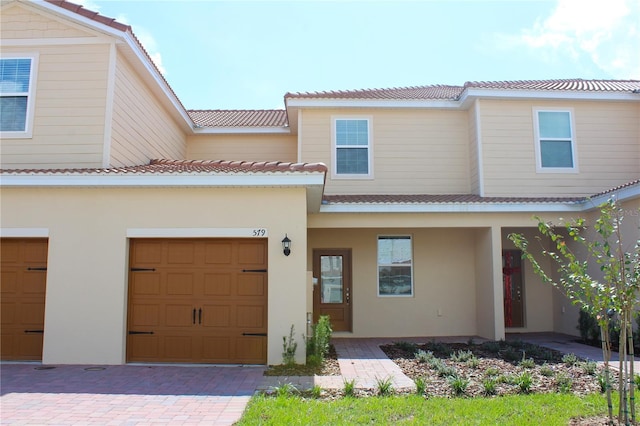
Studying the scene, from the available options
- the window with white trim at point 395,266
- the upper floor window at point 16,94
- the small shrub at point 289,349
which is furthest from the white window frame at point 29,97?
the window with white trim at point 395,266

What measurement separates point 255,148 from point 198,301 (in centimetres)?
686

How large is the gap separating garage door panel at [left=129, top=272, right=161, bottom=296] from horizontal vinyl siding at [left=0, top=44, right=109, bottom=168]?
2367 mm

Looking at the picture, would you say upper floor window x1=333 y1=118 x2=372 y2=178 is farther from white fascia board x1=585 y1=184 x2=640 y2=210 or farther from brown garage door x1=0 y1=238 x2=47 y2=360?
brown garage door x1=0 y1=238 x2=47 y2=360

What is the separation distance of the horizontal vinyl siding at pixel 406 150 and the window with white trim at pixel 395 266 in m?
1.36

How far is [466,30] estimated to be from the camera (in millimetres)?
10008

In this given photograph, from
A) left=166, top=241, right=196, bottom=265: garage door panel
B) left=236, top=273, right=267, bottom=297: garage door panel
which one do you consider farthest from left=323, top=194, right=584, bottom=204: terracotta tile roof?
left=166, top=241, right=196, bottom=265: garage door panel

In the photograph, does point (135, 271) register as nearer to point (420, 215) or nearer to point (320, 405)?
point (320, 405)

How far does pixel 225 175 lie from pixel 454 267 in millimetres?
6953

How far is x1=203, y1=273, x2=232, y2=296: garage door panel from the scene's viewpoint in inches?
346

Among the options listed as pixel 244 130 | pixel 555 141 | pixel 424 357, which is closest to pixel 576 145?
pixel 555 141

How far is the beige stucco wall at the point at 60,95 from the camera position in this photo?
9.44 m

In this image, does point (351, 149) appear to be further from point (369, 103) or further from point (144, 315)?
point (144, 315)

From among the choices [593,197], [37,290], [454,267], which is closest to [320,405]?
[37,290]

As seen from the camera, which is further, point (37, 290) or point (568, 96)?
point (568, 96)
